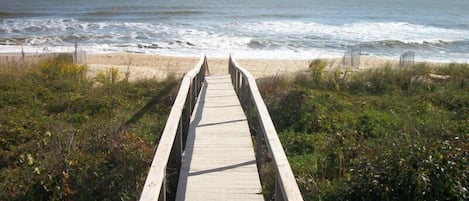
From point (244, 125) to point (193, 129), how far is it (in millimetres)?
755

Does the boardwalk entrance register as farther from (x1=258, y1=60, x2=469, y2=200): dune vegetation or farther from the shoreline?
the shoreline

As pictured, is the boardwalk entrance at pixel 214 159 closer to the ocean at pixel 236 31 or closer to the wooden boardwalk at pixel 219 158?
the wooden boardwalk at pixel 219 158

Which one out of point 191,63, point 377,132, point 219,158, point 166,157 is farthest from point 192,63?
point 166,157

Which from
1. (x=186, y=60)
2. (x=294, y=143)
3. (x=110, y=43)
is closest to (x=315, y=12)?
(x=110, y=43)

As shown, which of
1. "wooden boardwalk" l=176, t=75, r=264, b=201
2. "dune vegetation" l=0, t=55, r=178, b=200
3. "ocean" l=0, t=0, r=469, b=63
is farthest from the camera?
"ocean" l=0, t=0, r=469, b=63

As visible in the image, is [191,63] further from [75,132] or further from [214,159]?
[214,159]

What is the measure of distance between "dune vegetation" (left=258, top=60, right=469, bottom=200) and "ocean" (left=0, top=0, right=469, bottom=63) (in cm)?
1541

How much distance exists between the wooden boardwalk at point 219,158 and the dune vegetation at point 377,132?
0.65 metres

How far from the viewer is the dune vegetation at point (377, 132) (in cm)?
444

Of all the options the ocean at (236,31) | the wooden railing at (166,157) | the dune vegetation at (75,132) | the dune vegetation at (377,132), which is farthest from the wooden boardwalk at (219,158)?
the ocean at (236,31)

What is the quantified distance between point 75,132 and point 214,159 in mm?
2647

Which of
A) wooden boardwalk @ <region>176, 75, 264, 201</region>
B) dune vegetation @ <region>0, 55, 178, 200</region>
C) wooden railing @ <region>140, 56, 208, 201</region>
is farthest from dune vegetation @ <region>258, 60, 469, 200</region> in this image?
dune vegetation @ <region>0, 55, 178, 200</region>

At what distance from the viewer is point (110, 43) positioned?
31.8 meters

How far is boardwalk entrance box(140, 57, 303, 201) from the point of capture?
3.75 m
